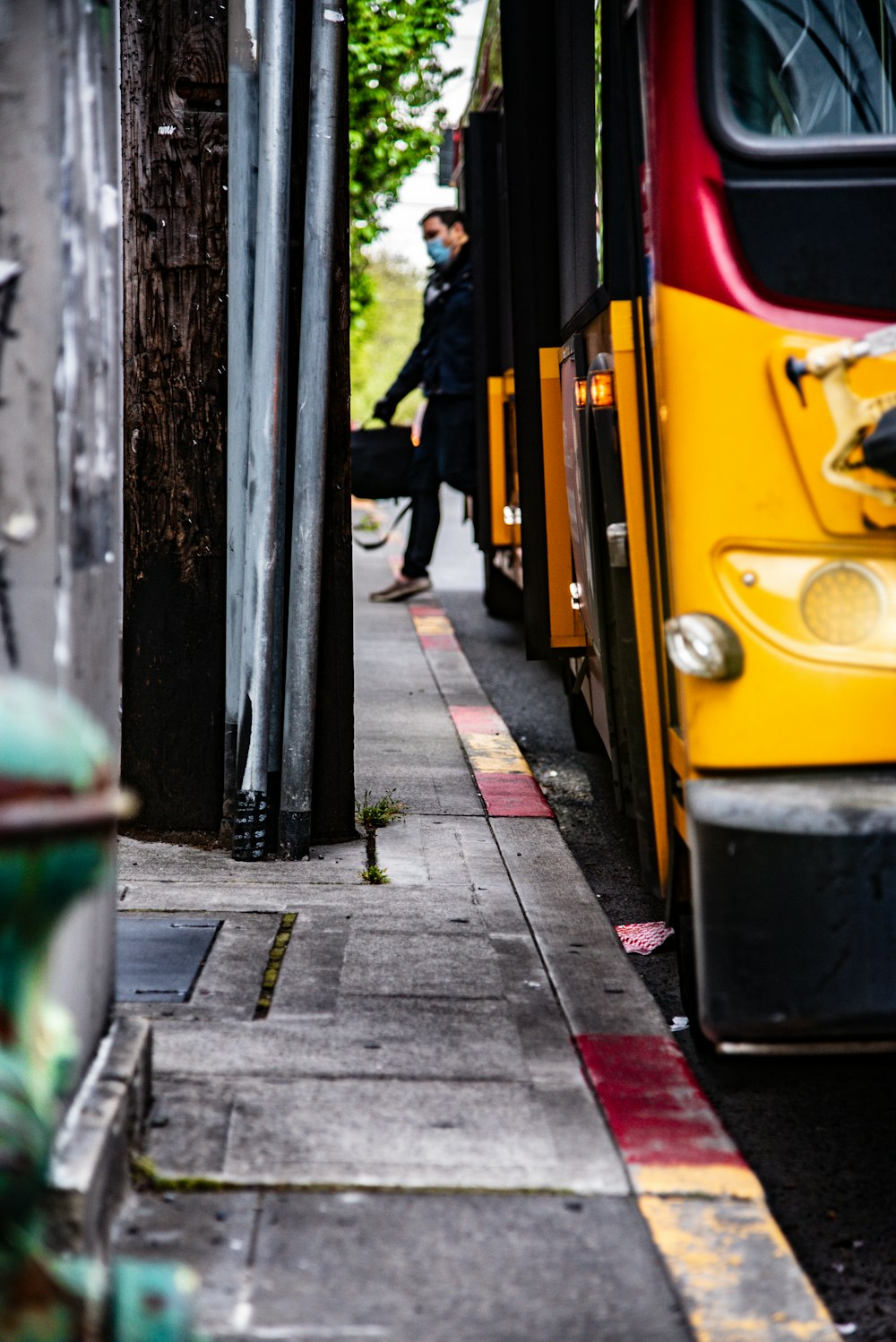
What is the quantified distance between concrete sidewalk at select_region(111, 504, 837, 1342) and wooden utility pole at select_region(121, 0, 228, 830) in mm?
363

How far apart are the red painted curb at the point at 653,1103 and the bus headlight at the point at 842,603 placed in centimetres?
102

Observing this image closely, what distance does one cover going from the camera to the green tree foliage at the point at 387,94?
1277cm

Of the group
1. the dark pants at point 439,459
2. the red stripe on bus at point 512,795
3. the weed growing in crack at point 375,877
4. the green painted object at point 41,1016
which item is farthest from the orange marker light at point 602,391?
the dark pants at point 439,459

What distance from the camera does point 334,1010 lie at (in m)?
3.61

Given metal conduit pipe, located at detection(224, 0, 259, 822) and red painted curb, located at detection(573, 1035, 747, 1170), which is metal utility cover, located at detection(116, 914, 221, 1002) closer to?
metal conduit pipe, located at detection(224, 0, 259, 822)

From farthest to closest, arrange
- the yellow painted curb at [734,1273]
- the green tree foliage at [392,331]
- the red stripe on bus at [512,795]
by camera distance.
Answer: the green tree foliage at [392,331] < the red stripe on bus at [512,795] < the yellow painted curb at [734,1273]

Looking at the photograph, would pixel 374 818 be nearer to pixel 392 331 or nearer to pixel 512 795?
pixel 512 795

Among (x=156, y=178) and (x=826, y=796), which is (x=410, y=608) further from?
(x=826, y=796)

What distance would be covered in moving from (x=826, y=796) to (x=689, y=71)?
55.6 inches

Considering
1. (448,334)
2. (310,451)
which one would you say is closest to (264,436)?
(310,451)

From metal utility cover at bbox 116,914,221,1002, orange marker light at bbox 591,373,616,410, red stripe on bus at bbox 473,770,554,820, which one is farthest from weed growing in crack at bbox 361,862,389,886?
orange marker light at bbox 591,373,616,410

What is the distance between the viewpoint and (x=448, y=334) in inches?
367

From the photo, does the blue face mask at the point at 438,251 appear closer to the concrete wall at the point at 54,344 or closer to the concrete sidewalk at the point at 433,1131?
the concrete sidewalk at the point at 433,1131

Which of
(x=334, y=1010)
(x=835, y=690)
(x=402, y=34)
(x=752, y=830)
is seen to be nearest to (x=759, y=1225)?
(x=752, y=830)
